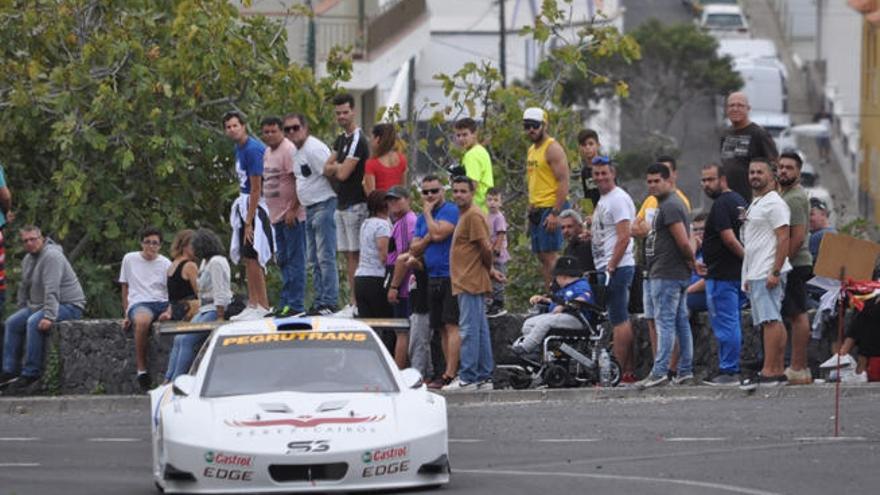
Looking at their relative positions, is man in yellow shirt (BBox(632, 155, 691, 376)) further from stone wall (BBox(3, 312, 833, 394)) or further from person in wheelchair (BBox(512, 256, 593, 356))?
→ stone wall (BBox(3, 312, 833, 394))

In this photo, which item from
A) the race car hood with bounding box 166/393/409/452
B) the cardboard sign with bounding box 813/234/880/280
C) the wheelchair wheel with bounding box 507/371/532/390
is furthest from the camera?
the wheelchair wheel with bounding box 507/371/532/390

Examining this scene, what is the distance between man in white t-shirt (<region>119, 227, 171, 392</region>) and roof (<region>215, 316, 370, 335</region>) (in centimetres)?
624


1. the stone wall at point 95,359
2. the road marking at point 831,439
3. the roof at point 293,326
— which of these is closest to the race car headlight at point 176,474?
the roof at point 293,326

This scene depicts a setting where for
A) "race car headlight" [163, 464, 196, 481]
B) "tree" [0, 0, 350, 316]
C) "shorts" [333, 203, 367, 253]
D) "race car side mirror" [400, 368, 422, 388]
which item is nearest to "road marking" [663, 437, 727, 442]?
"race car side mirror" [400, 368, 422, 388]

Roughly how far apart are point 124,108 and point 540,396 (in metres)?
7.29

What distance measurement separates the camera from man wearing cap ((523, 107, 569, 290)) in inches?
846

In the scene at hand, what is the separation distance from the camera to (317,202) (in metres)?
21.1

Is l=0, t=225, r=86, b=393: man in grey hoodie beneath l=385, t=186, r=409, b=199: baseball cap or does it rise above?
beneath

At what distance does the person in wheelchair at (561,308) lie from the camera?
2025 centimetres

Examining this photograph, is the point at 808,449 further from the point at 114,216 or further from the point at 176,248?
the point at 114,216

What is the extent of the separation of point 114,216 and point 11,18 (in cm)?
267

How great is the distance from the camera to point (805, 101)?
89.4 metres

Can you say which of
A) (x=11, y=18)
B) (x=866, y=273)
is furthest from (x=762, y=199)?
(x=11, y=18)

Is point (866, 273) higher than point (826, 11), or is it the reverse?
point (826, 11)
